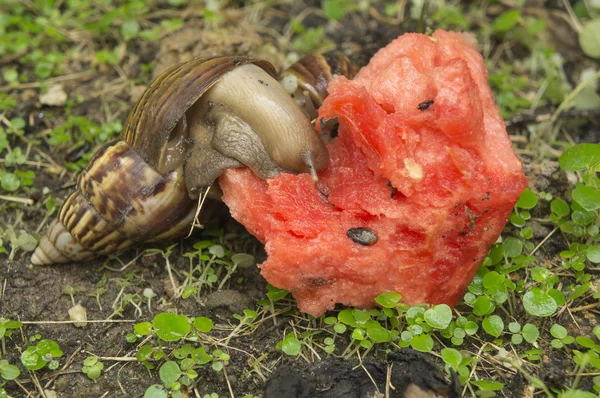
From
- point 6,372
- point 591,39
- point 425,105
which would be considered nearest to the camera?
point 6,372

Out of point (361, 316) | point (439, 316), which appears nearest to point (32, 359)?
point (361, 316)

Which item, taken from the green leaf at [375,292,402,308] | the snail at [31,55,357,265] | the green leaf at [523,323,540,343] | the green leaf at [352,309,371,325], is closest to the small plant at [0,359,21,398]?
the snail at [31,55,357,265]

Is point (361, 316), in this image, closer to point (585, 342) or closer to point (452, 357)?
point (452, 357)

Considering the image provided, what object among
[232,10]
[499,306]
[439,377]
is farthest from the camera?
[232,10]

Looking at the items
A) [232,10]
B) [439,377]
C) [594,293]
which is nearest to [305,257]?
A: [439,377]

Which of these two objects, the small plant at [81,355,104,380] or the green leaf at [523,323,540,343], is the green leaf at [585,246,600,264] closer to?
the green leaf at [523,323,540,343]

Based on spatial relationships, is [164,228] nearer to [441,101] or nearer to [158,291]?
[158,291]

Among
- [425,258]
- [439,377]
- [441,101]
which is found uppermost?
[441,101]
